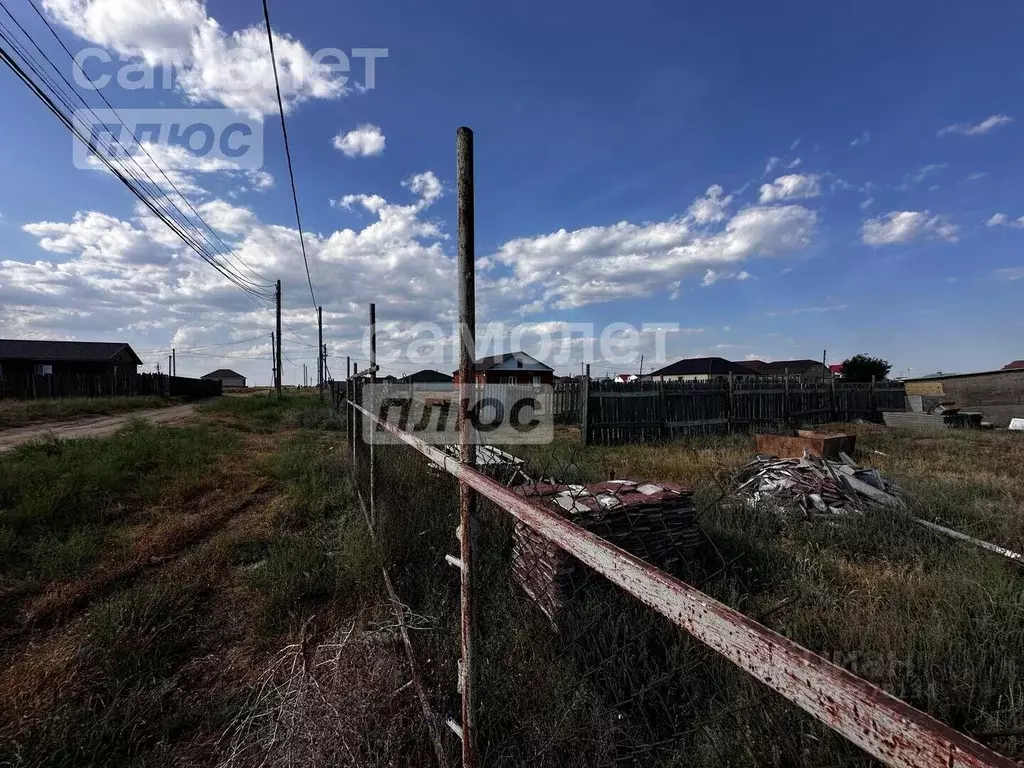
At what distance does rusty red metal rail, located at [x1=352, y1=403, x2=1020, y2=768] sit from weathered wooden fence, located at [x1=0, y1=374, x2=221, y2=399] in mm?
32143

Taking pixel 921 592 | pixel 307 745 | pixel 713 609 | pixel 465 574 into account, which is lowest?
pixel 307 745

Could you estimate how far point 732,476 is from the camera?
6.72 meters

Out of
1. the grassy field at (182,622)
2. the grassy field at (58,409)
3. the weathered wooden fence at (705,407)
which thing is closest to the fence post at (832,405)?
the weathered wooden fence at (705,407)

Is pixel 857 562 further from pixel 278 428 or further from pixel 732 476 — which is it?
pixel 278 428

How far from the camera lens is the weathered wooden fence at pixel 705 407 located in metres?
11.8

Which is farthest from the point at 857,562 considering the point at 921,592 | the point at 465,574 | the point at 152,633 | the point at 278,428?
the point at 278,428

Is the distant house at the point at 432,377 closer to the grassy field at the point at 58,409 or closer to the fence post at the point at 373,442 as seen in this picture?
the grassy field at the point at 58,409

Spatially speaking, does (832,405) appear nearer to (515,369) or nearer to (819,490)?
(819,490)

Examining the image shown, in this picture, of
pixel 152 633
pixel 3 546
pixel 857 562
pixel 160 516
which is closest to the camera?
pixel 152 633

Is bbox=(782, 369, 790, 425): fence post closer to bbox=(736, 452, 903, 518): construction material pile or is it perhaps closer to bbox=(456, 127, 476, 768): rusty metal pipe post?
bbox=(736, 452, 903, 518): construction material pile

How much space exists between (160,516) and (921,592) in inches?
288

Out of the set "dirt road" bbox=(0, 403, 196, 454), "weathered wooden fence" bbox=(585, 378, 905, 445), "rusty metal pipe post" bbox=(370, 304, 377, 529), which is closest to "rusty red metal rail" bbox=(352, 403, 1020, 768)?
"rusty metal pipe post" bbox=(370, 304, 377, 529)

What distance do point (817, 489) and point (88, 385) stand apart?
33134mm

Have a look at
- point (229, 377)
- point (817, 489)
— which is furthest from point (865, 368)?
point (229, 377)
